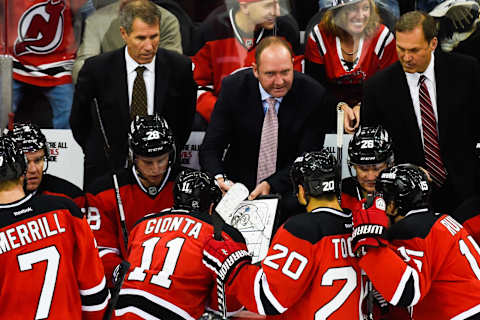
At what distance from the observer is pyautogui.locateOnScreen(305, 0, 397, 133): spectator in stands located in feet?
16.2

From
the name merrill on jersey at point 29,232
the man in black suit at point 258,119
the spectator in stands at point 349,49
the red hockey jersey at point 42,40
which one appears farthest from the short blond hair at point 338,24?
the name merrill on jersey at point 29,232

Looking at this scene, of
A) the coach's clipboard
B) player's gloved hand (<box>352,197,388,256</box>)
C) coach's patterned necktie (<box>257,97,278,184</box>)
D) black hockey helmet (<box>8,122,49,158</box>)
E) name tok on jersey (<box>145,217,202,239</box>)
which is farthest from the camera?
coach's patterned necktie (<box>257,97,278,184</box>)

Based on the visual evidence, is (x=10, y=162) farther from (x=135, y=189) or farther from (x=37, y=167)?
(x=135, y=189)

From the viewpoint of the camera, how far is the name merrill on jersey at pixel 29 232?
3158 mm

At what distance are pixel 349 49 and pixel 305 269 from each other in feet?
6.87

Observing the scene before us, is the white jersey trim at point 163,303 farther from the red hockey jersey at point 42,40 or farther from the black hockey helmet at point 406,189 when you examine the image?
the red hockey jersey at point 42,40

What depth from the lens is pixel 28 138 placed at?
420 centimetres

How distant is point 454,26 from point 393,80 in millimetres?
674

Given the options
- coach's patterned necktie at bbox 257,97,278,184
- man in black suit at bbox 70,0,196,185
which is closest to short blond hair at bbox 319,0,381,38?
coach's patterned necktie at bbox 257,97,278,184

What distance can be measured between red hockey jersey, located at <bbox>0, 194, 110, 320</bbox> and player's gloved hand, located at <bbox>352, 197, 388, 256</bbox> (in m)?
1.05

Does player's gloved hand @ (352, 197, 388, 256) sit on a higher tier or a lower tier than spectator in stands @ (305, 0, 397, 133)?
lower

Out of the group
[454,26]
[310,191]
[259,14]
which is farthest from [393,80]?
[310,191]

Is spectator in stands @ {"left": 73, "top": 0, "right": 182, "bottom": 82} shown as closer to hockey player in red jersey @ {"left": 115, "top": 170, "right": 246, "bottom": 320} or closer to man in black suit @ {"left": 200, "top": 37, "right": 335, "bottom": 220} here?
man in black suit @ {"left": 200, "top": 37, "right": 335, "bottom": 220}

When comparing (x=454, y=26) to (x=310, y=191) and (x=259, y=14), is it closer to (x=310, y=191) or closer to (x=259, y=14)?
(x=259, y=14)
